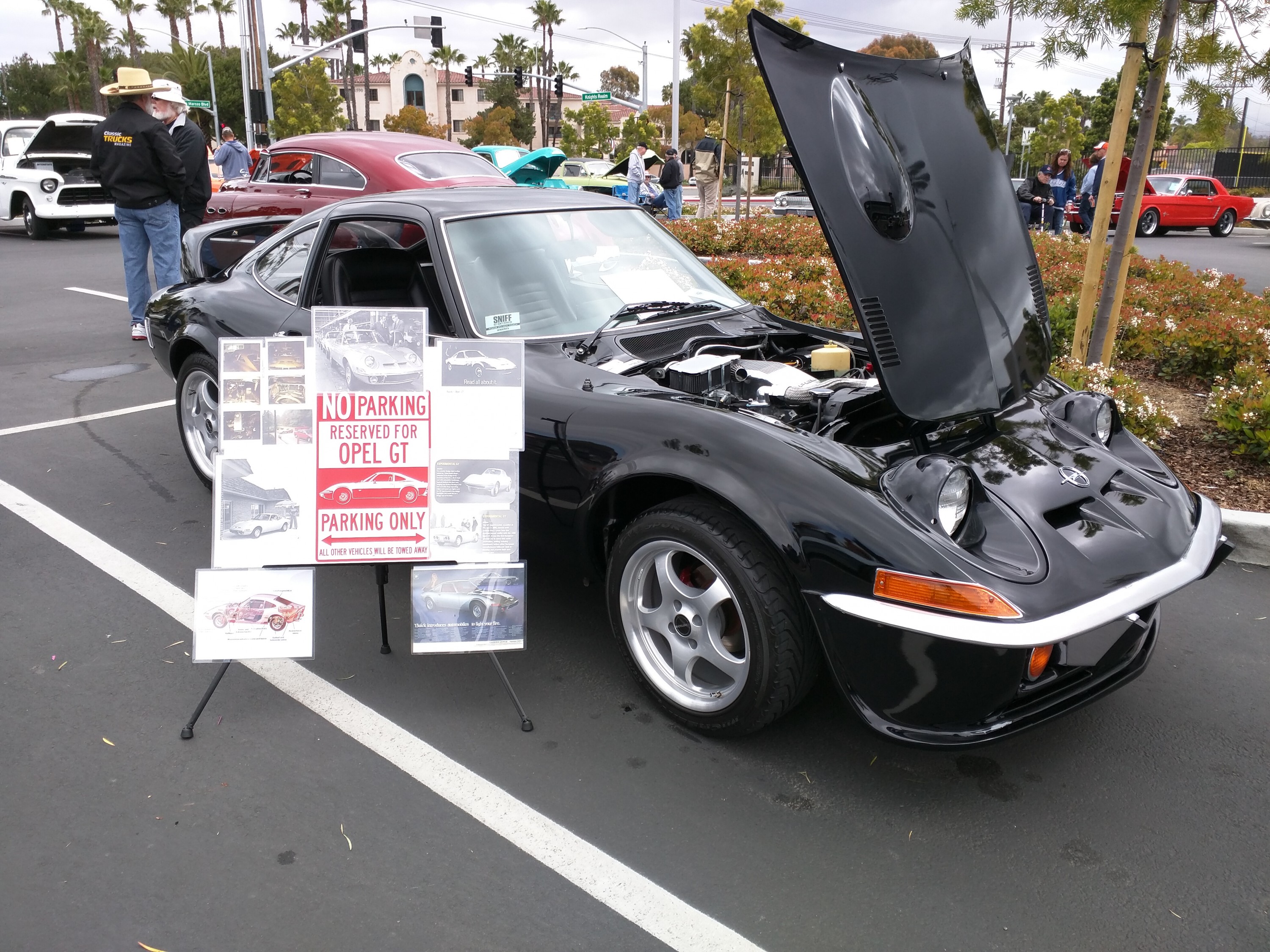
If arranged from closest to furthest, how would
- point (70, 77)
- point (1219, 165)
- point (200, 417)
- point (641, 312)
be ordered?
point (641, 312), point (200, 417), point (1219, 165), point (70, 77)

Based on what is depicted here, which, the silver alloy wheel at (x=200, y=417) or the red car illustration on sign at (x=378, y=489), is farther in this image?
the silver alloy wheel at (x=200, y=417)

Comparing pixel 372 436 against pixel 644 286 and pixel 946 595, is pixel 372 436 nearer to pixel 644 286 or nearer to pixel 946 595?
pixel 644 286

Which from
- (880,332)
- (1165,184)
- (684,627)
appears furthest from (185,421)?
(1165,184)

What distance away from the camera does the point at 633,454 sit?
2.92 metres

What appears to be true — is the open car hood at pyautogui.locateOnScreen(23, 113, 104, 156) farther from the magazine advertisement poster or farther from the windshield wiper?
the magazine advertisement poster

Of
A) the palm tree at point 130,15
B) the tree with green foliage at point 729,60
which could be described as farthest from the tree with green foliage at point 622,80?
the tree with green foliage at point 729,60

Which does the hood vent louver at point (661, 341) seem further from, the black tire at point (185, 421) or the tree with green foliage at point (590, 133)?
the tree with green foliage at point (590, 133)

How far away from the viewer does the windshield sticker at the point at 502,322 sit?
3543mm

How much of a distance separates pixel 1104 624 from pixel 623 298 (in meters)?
2.18

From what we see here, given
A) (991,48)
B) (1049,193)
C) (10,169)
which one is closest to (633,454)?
(1049,193)

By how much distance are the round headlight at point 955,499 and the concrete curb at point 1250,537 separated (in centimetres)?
233

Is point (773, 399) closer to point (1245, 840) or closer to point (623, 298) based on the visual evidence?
point (623, 298)

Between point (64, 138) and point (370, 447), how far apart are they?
1756cm

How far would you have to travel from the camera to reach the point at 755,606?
265 cm
